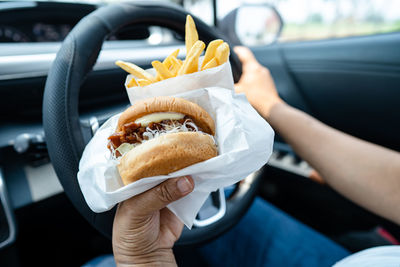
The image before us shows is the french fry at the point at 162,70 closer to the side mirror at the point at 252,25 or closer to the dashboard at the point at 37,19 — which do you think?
the dashboard at the point at 37,19

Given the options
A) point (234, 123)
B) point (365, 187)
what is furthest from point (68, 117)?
point (365, 187)

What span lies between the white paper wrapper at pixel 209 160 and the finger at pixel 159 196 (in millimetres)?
18

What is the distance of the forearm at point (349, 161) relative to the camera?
1202 mm

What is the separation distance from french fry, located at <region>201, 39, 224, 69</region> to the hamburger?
165mm

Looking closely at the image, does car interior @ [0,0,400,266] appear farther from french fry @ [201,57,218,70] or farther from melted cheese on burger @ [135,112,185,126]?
french fry @ [201,57,218,70]

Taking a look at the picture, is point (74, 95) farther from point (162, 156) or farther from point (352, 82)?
point (352, 82)

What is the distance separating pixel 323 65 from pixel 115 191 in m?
1.94

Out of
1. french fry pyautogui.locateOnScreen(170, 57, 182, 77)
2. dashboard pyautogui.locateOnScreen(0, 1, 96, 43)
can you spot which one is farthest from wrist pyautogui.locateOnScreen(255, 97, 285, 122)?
dashboard pyautogui.locateOnScreen(0, 1, 96, 43)

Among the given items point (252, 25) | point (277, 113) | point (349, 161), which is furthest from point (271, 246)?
point (252, 25)

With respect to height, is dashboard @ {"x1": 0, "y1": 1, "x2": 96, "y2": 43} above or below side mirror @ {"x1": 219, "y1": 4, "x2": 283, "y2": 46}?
above

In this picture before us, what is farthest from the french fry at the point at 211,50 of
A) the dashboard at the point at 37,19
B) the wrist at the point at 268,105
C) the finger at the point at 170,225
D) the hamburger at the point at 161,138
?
the dashboard at the point at 37,19

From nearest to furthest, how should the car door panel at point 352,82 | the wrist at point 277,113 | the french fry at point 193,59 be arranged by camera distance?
the french fry at point 193,59 → the wrist at point 277,113 → the car door panel at point 352,82

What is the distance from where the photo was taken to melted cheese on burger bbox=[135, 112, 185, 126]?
801mm

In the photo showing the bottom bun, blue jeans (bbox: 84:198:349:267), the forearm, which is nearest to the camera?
the bottom bun
